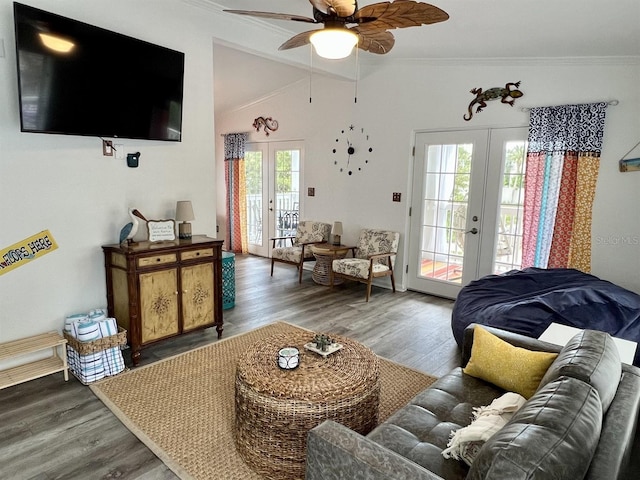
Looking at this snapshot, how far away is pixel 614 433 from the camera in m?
1.32

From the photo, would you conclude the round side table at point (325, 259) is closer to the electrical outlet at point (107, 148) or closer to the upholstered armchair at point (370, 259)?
the upholstered armchair at point (370, 259)

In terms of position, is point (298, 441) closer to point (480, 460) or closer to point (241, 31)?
point (480, 460)

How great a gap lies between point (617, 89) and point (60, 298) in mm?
5178

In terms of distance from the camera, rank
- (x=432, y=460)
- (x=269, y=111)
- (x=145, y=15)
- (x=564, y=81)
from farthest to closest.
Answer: (x=269, y=111) < (x=564, y=81) < (x=145, y=15) < (x=432, y=460)

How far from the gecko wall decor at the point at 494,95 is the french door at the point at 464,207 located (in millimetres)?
257

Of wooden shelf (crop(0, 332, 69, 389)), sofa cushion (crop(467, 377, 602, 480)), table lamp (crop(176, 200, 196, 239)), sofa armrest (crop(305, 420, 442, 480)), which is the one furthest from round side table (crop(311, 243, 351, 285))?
sofa cushion (crop(467, 377, 602, 480))

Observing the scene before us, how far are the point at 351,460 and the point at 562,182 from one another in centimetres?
383

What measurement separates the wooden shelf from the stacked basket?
7cm

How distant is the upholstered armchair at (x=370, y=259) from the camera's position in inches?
197

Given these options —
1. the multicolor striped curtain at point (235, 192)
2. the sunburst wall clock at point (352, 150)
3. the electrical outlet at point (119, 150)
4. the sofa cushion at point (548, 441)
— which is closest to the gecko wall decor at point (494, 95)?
the sunburst wall clock at point (352, 150)

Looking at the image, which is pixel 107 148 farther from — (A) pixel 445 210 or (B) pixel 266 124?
(B) pixel 266 124

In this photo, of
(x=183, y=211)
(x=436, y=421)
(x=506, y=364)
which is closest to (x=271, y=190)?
(x=183, y=211)

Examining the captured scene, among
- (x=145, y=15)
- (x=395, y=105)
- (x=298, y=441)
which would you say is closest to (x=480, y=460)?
(x=298, y=441)

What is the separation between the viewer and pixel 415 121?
5078 mm
